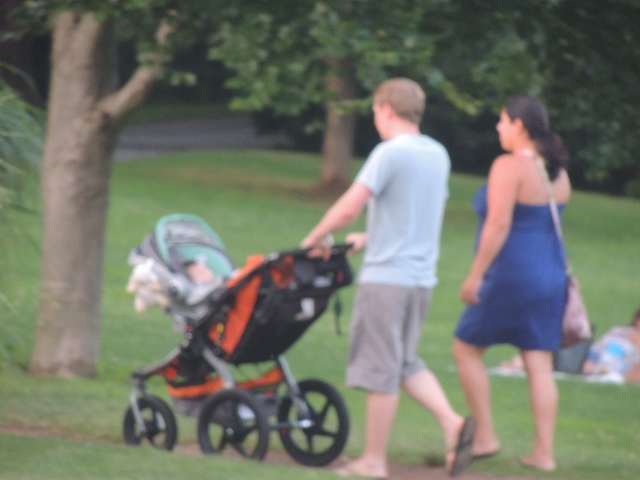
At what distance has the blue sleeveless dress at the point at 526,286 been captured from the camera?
6098 mm

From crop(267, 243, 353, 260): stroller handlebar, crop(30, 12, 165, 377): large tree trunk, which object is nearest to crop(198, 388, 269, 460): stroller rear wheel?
crop(267, 243, 353, 260): stroller handlebar

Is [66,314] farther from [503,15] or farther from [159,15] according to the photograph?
[503,15]

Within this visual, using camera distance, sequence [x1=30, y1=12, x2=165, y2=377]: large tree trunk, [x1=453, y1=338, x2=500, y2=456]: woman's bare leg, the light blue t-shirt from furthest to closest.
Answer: [x1=30, y1=12, x2=165, y2=377]: large tree trunk < [x1=453, y1=338, x2=500, y2=456]: woman's bare leg < the light blue t-shirt

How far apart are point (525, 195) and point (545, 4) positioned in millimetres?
1014

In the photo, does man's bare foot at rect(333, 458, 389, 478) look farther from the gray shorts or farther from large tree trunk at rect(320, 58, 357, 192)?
large tree trunk at rect(320, 58, 357, 192)

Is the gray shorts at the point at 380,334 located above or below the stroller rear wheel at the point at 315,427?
above

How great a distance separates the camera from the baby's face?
274 inches

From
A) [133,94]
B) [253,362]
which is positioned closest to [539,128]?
[253,362]

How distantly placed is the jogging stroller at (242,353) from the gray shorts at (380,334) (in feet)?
1.18

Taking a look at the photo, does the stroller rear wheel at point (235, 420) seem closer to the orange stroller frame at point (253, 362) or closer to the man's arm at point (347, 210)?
the orange stroller frame at point (253, 362)

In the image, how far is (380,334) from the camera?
5.68 meters

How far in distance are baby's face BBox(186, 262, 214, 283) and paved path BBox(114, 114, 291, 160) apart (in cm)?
2459

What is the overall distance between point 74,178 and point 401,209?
3.33 meters

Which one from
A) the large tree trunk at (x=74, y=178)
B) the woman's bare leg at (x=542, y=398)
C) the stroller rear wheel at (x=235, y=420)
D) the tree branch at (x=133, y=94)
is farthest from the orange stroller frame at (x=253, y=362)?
the tree branch at (x=133, y=94)
